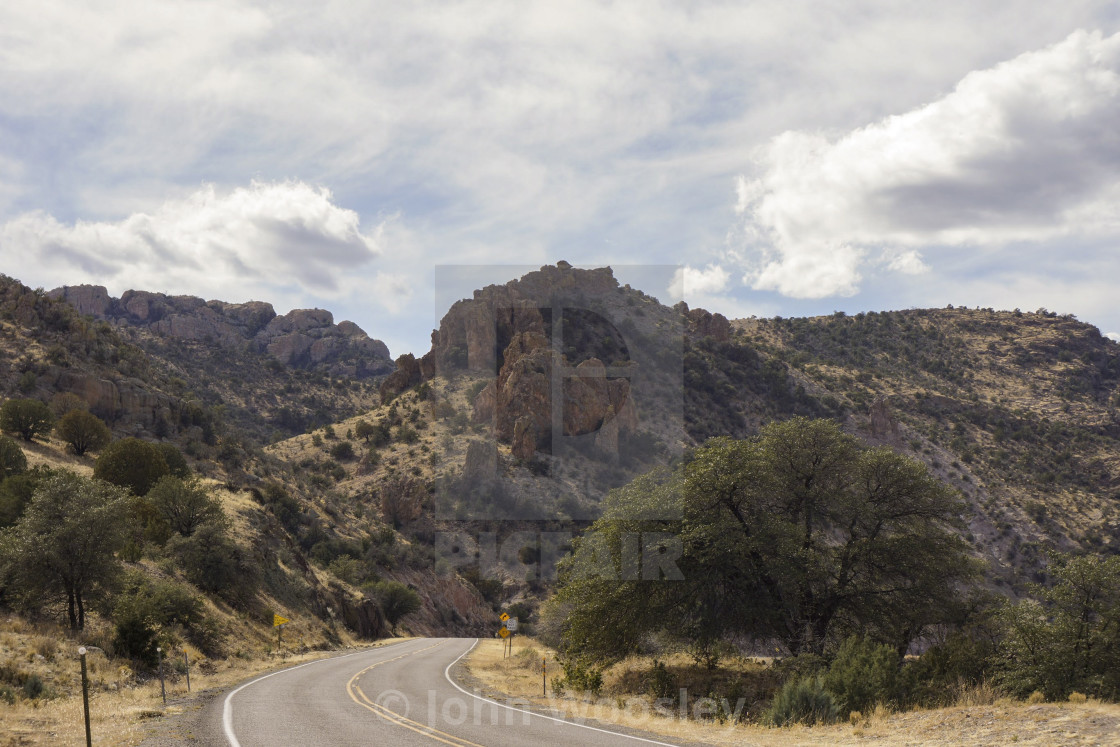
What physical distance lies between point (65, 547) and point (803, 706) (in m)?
23.1

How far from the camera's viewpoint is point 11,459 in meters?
34.0

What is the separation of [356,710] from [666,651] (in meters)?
11.9

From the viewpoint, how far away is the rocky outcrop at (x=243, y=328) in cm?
15888

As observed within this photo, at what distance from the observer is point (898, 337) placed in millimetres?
121312

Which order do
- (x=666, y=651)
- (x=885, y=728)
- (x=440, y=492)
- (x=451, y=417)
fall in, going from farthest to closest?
(x=451, y=417), (x=440, y=492), (x=666, y=651), (x=885, y=728)

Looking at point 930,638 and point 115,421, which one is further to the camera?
point 115,421

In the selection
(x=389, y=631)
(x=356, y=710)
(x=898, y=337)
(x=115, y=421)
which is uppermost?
(x=898, y=337)

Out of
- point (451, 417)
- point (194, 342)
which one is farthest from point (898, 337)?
point (194, 342)

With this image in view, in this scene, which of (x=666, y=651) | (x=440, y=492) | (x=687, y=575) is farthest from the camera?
(x=440, y=492)

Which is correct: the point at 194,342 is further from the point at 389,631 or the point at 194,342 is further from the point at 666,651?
the point at 666,651

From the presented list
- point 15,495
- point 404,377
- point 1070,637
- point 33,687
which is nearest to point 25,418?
point 15,495

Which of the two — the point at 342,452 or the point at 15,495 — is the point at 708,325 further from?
the point at 15,495

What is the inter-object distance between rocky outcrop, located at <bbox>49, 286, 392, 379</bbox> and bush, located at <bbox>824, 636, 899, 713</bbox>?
494 feet

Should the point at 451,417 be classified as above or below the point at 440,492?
above
